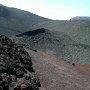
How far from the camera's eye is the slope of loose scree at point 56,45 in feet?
117

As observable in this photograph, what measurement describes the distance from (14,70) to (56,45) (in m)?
21.7

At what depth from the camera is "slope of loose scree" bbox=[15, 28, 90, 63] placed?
35784 millimetres

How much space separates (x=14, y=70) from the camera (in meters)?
17.7

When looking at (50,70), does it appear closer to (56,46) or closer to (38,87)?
(38,87)

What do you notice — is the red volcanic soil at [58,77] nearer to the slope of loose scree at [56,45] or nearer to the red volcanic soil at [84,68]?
the red volcanic soil at [84,68]

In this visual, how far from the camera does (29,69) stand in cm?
2066

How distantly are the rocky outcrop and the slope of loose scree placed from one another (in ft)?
44.5

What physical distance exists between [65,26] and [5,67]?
38223mm

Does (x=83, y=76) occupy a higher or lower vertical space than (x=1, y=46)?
lower

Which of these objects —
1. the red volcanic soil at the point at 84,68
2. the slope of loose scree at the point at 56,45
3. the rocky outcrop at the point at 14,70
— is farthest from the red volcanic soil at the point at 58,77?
the slope of loose scree at the point at 56,45

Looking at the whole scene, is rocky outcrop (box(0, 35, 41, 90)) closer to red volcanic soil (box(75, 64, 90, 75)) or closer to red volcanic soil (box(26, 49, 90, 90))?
red volcanic soil (box(26, 49, 90, 90))

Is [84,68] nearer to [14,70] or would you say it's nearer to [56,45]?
[56,45]

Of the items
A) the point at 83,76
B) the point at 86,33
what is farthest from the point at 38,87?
the point at 86,33

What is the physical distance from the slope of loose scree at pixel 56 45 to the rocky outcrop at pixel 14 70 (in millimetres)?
13577
